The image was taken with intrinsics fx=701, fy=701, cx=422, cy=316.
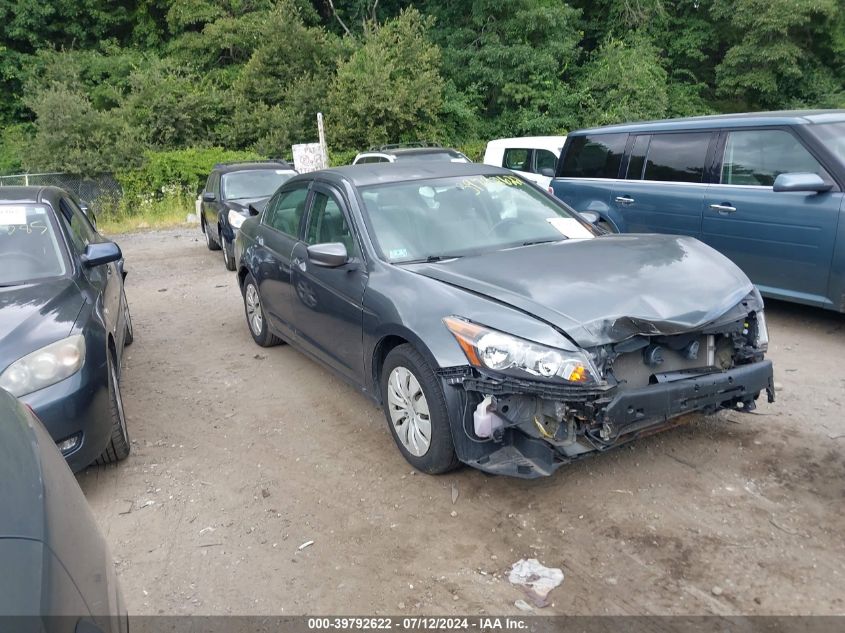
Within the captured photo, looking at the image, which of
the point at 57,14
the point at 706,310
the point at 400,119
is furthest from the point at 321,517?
the point at 57,14

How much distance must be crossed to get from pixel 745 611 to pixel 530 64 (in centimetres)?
2566

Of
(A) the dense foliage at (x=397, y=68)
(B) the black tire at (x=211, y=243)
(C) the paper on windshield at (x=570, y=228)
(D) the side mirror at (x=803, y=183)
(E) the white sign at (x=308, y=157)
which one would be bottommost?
(B) the black tire at (x=211, y=243)

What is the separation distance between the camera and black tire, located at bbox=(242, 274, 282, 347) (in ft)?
21.2

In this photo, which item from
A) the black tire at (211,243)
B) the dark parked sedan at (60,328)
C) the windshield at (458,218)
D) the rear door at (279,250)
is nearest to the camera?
the dark parked sedan at (60,328)

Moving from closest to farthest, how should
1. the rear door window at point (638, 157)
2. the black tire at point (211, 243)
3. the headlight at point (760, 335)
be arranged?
the headlight at point (760, 335) < the rear door window at point (638, 157) < the black tire at point (211, 243)

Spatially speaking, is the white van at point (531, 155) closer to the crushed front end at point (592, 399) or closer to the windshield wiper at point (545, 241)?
the windshield wiper at point (545, 241)

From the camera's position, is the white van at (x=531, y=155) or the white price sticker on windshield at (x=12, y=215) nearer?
the white price sticker on windshield at (x=12, y=215)

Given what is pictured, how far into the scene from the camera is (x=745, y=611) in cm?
278

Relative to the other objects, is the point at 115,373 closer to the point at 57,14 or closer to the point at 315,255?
the point at 315,255

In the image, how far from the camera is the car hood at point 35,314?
380cm

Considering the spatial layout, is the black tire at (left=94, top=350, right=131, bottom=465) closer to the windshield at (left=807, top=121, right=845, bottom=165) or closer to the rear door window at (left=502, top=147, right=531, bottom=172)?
the windshield at (left=807, top=121, right=845, bottom=165)

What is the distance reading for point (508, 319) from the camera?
11.3 ft

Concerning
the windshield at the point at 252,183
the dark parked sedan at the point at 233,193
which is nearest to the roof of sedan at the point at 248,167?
the dark parked sedan at the point at 233,193

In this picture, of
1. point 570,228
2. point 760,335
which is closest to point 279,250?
point 570,228
